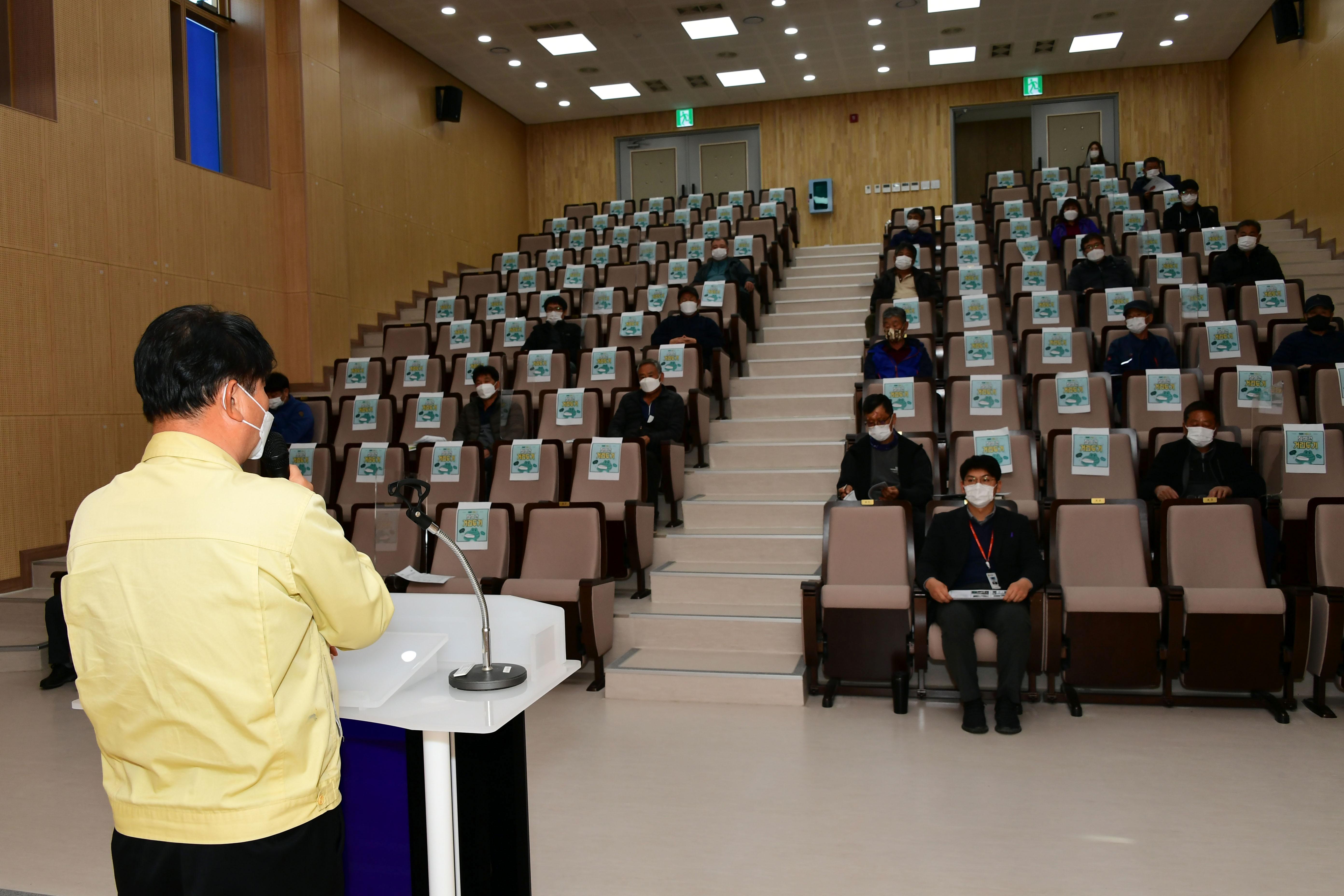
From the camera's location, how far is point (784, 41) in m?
10.5

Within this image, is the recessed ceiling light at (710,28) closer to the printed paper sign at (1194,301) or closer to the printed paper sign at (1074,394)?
the printed paper sign at (1194,301)

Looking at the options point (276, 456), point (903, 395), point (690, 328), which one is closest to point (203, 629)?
point (276, 456)

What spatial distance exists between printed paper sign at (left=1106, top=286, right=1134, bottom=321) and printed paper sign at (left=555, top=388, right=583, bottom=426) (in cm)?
390

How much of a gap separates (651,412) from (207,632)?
15.0 feet

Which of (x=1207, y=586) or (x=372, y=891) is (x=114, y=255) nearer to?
(x=372, y=891)

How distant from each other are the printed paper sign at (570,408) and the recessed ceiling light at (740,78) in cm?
701

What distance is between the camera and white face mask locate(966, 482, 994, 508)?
393cm

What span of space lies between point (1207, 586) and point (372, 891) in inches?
140

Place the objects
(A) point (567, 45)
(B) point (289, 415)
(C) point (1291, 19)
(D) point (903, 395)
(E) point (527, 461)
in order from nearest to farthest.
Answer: (E) point (527, 461), (D) point (903, 395), (B) point (289, 415), (C) point (1291, 19), (A) point (567, 45)

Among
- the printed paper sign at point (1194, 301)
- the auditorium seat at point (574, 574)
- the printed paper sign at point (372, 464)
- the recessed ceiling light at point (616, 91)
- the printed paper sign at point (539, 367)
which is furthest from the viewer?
the recessed ceiling light at point (616, 91)

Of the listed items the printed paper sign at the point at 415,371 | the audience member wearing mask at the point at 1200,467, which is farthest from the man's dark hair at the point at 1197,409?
the printed paper sign at the point at 415,371

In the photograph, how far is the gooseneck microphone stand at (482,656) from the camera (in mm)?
1539

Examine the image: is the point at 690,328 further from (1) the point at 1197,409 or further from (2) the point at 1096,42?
(2) the point at 1096,42

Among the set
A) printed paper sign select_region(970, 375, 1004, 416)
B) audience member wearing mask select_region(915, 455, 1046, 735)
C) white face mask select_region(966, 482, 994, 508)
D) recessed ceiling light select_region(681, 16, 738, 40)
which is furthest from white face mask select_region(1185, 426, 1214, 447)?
recessed ceiling light select_region(681, 16, 738, 40)
